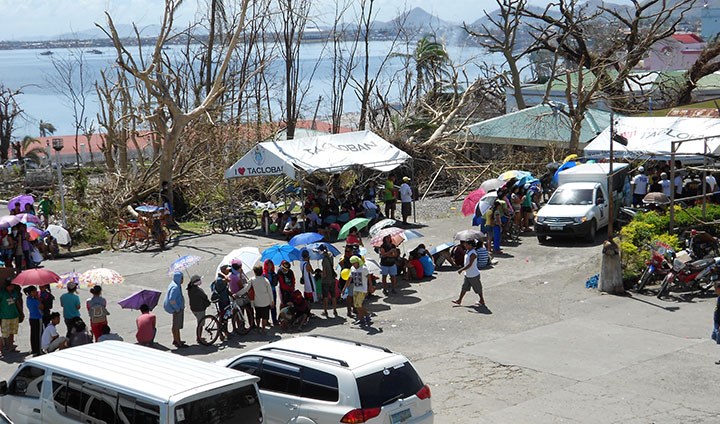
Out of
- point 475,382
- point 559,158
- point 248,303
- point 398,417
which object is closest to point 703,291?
point 475,382

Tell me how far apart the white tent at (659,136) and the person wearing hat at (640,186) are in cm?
66

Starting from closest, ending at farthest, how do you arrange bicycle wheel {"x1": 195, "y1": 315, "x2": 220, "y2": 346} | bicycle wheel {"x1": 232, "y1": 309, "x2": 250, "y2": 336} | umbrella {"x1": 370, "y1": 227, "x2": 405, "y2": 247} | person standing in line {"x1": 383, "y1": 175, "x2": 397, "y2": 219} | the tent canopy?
bicycle wheel {"x1": 195, "y1": 315, "x2": 220, "y2": 346}, bicycle wheel {"x1": 232, "y1": 309, "x2": 250, "y2": 336}, umbrella {"x1": 370, "y1": 227, "x2": 405, "y2": 247}, the tent canopy, person standing in line {"x1": 383, "y1": 175, "x2": 397, "y2": 219}

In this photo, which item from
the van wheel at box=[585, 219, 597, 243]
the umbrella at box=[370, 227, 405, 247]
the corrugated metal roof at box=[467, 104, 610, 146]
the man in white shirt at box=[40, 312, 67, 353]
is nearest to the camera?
the man in white shirt at box=[40, 312, 67, 353]

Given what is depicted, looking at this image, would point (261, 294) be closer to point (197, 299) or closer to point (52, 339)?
point (197, 299)

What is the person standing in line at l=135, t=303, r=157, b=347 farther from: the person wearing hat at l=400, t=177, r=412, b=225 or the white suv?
the person wearing hat at l=400, t=177, r=412, b=225

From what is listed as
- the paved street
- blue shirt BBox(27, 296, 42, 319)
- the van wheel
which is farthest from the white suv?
the van wheel

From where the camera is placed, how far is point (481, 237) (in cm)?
1998

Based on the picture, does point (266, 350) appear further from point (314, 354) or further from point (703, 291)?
point (703, 291)

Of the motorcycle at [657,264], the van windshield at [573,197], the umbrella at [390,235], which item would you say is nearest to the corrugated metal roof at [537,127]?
the van windshield at [573,197]

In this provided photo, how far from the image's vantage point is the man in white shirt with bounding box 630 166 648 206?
27.2 metres

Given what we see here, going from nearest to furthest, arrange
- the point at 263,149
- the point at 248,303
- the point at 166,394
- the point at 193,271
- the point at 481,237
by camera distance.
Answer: the point at 166,394 → the point at 248,303 → the point at 481,237 → the point at 193,271 → the point at 263,149

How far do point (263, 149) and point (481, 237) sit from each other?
9.82m

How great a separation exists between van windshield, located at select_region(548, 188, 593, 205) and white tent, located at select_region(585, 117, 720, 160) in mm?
2367

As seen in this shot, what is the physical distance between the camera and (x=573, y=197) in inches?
1006
